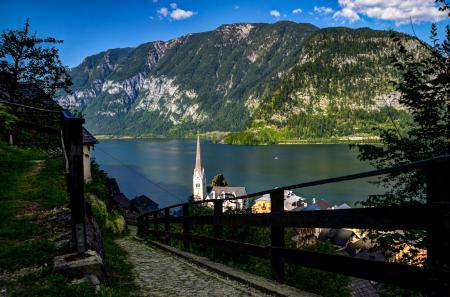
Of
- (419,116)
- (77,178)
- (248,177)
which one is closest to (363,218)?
(77,178)

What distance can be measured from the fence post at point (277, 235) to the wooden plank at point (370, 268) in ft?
1.05

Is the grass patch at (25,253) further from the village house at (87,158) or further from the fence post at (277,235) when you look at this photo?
the village house at (87,158)

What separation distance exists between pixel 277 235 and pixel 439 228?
2.60 m

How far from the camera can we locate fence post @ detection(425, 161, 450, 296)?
3.01 m

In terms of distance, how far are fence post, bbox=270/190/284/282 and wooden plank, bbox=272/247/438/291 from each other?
1.05 ft

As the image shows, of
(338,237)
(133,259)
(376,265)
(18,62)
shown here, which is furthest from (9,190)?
(338,237)

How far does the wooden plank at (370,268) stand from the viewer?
3.28 meters

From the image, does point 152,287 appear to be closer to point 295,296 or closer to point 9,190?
point 295,296

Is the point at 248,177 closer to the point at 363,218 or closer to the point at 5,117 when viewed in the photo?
the point at 5,117

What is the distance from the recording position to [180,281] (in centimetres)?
636

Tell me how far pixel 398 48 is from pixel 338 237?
51.8 m

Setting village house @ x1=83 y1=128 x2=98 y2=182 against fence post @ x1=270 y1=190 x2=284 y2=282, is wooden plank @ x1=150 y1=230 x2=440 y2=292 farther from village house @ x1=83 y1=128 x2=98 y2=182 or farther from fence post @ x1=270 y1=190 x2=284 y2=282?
village house @ x1=83 y1=128 x2=98 y2=182

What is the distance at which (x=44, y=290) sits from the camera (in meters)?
4.54

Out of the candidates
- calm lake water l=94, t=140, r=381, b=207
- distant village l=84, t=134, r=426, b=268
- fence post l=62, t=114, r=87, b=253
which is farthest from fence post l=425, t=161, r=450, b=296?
calm lake water l=94, t=140, r=381, b=207
